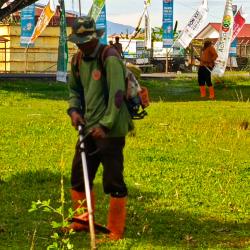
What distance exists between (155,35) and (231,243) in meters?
52.6

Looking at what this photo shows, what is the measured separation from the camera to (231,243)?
6637mm

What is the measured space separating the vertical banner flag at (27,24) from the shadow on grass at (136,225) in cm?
2425

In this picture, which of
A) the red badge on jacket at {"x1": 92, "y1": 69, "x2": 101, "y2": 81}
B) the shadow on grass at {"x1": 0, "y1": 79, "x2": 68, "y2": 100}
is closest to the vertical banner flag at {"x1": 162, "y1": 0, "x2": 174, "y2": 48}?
the shadow on grass at {"x1": 0, "y1": 79, "x2": 68, "y2": 100}

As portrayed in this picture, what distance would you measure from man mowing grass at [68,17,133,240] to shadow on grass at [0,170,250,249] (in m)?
0.29

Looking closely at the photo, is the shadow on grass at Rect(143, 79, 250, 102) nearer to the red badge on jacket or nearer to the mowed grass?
the mowed grass

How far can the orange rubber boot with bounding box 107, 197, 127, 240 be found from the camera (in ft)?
21.6

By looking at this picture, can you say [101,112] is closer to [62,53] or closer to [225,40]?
[62,53]

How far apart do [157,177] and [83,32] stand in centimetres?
347

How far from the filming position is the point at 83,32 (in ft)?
21.2

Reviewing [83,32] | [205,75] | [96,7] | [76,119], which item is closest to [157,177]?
[76,119]

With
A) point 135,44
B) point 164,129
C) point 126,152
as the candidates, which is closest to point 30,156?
point 126,152

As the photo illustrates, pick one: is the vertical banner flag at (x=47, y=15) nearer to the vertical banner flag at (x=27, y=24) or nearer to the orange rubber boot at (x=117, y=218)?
the vertical banner flag at (x=27, y=24)

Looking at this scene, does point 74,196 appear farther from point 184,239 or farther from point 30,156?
point 30,156

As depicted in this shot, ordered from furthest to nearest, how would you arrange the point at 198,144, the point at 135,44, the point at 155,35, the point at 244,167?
the point at 155,35 → the point at 135,44 → the point at 198,144 → the point at 244,167
